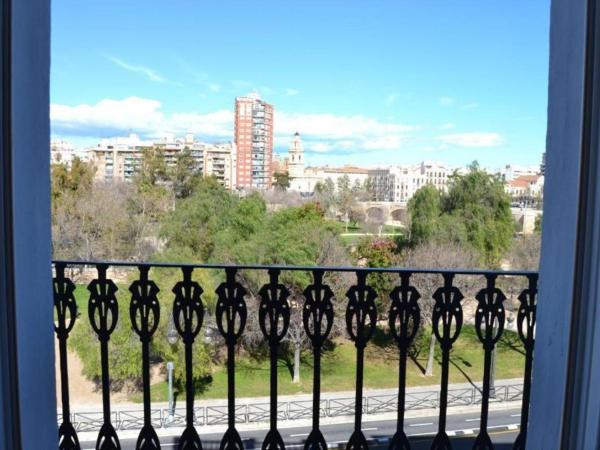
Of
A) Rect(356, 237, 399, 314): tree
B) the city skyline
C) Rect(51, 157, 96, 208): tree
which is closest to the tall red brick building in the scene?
Rect(356, 237, 399, 314): tree

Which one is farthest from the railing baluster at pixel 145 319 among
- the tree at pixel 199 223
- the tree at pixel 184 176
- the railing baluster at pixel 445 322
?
the tree at pixel 184 176

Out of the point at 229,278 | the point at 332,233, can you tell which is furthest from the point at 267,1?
the point at 229,278

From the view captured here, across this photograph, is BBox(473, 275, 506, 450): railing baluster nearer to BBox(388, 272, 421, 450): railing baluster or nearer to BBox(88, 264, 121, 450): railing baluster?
BBox(388, 272, 421, 450): railing baluster

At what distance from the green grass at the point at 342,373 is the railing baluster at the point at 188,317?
8.24 metres

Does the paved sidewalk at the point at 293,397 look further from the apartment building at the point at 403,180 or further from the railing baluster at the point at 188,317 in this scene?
the railing baluster at the point at 188,317

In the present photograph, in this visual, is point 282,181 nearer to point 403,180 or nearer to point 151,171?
point 151,171

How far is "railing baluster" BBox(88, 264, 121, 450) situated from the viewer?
1404mm

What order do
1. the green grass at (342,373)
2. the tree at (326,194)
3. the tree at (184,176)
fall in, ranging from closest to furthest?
the green grass at (342,373) < the tree at (184,176) < the tree at (326,194)

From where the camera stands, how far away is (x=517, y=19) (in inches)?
662

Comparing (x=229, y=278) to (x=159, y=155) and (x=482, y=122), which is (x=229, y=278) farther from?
(x=482, y=122)

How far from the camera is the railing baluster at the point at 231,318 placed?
1395 millimetres

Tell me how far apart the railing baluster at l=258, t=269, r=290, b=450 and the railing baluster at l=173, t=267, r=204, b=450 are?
21 centimetres

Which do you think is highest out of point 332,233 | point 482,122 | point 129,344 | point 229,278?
point 482,122
